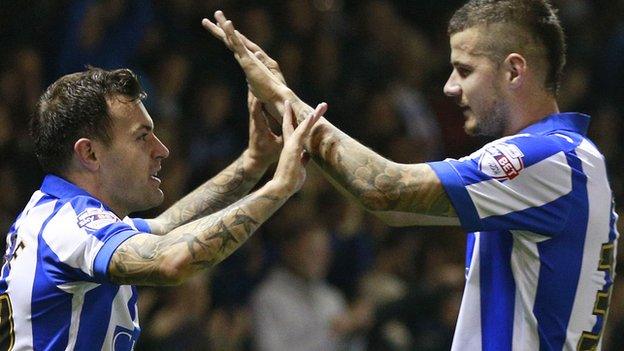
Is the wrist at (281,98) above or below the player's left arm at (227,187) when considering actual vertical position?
above

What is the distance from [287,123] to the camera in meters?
4.36

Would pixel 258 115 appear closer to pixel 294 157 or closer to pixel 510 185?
pixel 294 157

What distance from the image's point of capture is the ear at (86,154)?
4.45m

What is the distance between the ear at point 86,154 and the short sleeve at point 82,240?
0.24 m

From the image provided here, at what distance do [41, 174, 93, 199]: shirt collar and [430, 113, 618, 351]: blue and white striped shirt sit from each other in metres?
1.34

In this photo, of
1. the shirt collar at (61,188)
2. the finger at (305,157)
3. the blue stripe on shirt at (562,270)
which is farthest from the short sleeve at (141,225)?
the blue stripe on shirt at (562,270)

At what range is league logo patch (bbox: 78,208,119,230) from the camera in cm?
414

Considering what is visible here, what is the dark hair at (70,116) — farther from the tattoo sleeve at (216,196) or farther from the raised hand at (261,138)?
the tattoo sleeve at (216,196)

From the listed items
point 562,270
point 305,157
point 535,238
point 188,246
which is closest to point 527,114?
point 535,238

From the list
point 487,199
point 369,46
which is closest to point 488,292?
point 487,199

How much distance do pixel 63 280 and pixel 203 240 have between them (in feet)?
1.76

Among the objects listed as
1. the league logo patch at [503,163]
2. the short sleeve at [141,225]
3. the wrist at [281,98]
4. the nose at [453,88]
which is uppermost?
the nose at [453,88]

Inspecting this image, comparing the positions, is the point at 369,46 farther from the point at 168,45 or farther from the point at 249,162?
the point at 249,162

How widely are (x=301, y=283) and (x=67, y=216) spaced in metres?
4.55
